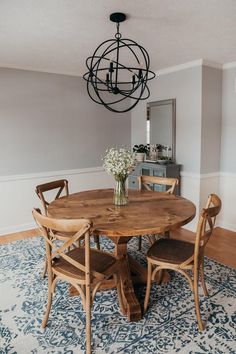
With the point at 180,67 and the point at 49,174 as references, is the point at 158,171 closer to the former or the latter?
the point at 180,67

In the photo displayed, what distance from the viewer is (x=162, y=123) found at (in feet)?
14.4

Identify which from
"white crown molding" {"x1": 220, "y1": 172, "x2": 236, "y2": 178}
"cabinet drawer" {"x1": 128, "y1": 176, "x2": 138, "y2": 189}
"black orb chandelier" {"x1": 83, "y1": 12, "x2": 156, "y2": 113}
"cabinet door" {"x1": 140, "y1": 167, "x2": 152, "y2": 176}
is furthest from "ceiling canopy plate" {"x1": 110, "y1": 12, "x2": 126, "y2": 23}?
"white crown molding" {"x1": 220, "y1": 172, "x2": 236, "y2": 178}

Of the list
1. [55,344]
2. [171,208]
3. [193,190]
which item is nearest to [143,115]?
[193,190]

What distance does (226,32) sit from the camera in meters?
2.71

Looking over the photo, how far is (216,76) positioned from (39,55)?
2366 millimetres

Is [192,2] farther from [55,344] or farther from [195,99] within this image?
[55,344]

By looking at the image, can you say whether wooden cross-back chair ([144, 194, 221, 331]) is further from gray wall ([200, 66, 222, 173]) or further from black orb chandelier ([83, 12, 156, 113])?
gray wall ([200, 66, 222, 173])

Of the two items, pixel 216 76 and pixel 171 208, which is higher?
pixel 216 76

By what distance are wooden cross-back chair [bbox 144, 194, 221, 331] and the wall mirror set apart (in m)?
2.05

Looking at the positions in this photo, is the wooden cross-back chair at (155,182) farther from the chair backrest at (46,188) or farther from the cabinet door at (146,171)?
the chair backrest at (46,188)

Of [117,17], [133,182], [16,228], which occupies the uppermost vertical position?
[117,17]

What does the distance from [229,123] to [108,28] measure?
2.26 meters

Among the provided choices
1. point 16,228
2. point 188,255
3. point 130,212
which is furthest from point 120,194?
point 16,228

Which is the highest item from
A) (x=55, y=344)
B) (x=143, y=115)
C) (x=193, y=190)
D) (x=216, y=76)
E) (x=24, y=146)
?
(x=216, y=76)
